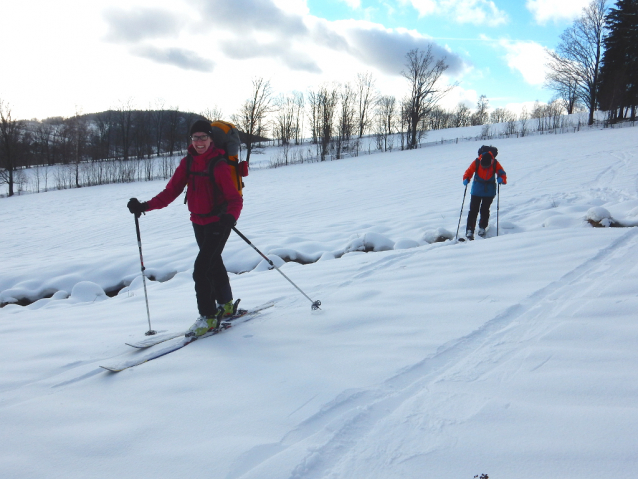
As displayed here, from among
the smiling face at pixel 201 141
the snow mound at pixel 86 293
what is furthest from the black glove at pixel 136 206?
the snow mound at pixel 86 293

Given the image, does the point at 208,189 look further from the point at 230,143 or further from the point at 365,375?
the point at 365,375

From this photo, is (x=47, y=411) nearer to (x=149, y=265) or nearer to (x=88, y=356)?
(x=88, y=356)

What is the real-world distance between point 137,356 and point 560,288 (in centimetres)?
388

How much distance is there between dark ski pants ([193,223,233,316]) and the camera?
325 centimetres

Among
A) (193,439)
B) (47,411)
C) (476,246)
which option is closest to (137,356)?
(47,411)

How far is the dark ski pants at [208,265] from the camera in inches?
128

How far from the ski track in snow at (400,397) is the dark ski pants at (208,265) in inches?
68.2

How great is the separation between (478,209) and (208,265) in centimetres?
578

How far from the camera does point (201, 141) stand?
10.3 feet

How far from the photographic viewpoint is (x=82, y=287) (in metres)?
6.05

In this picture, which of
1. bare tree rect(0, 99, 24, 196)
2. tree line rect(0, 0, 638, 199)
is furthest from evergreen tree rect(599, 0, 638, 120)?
bare tree rect(0, 99, 24, 196)

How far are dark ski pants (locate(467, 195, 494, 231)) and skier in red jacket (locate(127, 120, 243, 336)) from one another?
17.6ft

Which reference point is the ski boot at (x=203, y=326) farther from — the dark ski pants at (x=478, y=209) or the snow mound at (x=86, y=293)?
the dark ski pants at (x=478, y=209)

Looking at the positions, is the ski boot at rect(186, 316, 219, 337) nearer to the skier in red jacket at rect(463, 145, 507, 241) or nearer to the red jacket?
the red jacket
